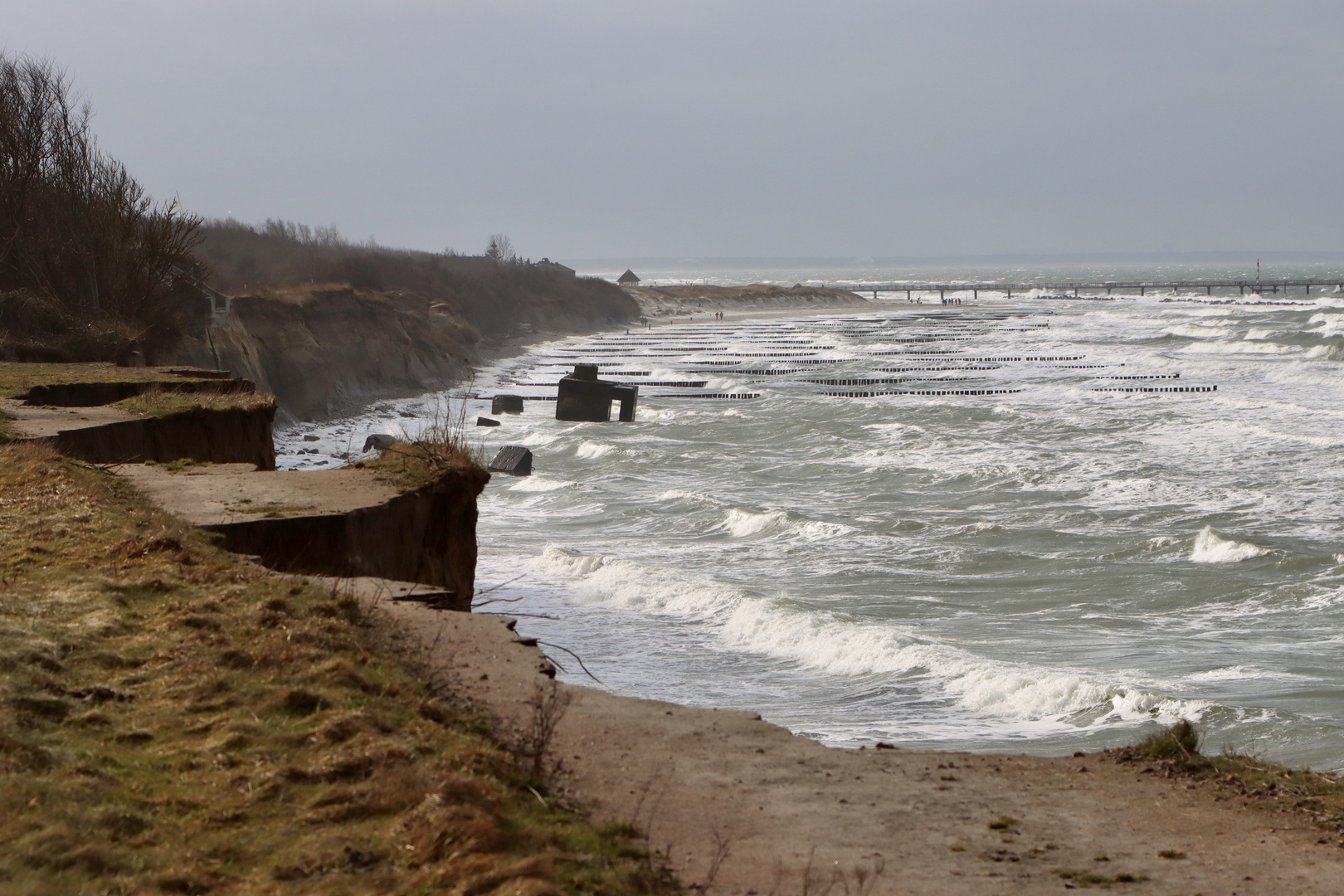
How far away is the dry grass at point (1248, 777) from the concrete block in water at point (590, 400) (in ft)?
110

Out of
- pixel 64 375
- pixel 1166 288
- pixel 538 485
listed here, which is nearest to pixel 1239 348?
pixel 538 485

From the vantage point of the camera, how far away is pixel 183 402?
54.8 ft

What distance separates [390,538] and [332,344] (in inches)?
1513

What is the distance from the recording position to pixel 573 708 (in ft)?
26.3

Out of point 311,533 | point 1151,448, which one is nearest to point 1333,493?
point 1151,448

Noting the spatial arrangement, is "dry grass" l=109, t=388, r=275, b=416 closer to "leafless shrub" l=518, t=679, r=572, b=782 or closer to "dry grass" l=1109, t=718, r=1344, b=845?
"leafless shrub" l=518, t=679, r=572, b=782

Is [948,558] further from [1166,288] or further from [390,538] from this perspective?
[1166,288]

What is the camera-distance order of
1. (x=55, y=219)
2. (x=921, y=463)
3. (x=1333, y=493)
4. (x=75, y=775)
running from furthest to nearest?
(x=55, y=219)
(x=921, y=463)
(x=1333, y=493)
(x=75, y=775)

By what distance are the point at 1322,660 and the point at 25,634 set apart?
1294 centimetres

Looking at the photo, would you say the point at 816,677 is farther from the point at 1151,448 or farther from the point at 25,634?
the point at 1151,448

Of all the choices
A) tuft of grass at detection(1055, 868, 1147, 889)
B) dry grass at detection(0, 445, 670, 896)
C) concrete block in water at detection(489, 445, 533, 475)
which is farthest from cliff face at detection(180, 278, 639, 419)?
tuft of grass at detection(1055, 868, 1147, 889)

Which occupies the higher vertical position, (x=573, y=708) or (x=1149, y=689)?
(x=573, y=708)

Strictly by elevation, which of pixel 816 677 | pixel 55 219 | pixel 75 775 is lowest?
pixel 816 677

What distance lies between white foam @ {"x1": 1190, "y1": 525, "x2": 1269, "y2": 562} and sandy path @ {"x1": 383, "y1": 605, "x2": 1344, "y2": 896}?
1199cm
